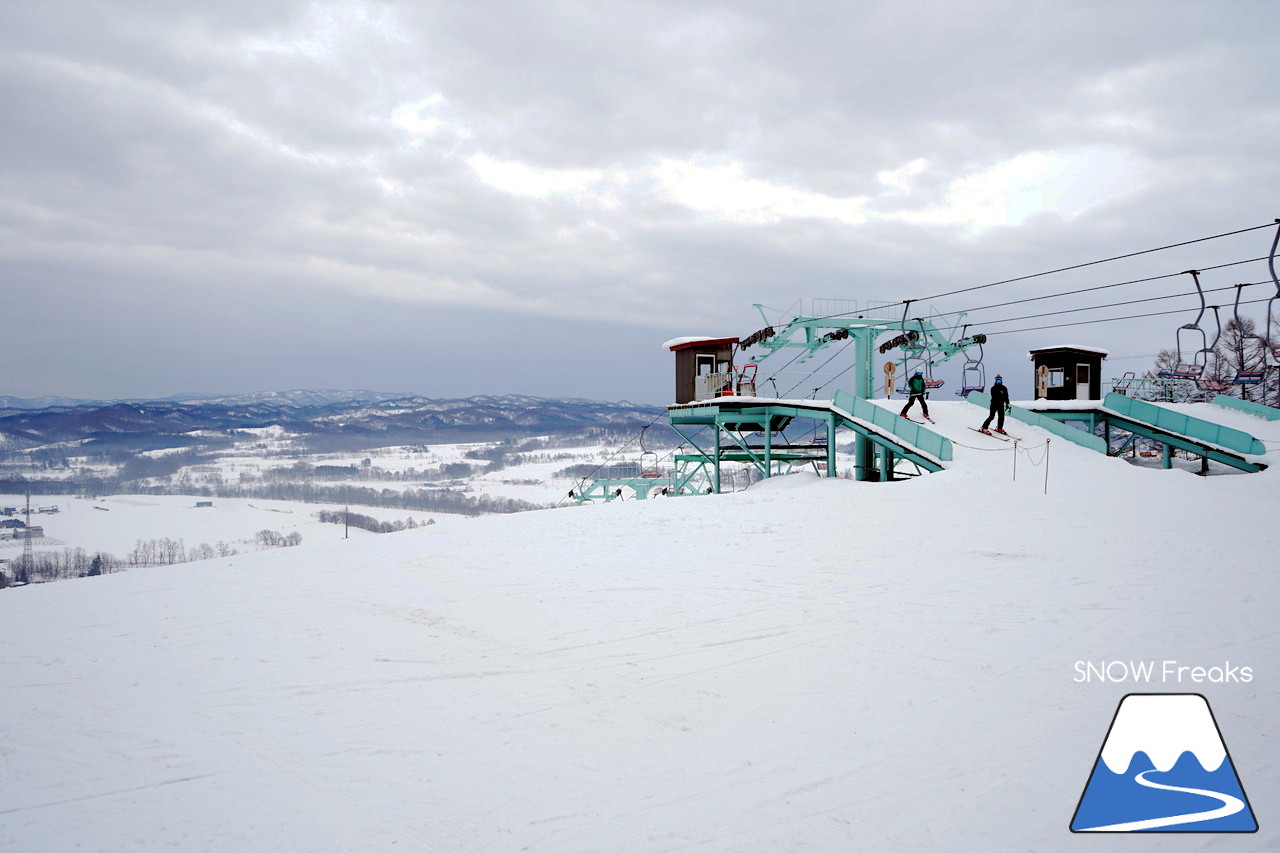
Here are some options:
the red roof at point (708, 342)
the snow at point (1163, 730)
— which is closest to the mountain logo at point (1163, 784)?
the snow at point (1163, 730)

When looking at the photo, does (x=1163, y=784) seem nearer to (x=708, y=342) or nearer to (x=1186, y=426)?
(x=1186, y=426)

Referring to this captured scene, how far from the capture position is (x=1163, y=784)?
4613mm

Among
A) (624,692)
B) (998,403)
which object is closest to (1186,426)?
(998,403)

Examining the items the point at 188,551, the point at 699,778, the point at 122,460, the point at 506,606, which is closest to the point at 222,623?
the point at 506,606

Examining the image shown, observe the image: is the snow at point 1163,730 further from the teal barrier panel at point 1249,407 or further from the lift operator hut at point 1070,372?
the lift operator hut at point 1070,372

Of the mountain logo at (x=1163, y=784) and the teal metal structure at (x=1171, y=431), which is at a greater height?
the teal metal structure at (x=1171, y=431)

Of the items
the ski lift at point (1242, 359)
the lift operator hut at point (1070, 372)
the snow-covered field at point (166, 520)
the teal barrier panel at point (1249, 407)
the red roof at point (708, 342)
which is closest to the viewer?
the ski lift at point (1242, 359)

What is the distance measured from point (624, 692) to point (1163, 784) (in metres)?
3.97

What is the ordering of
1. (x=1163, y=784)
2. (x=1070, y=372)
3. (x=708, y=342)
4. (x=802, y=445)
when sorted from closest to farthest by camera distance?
1. (x=1163, y=784)
2. (x=708, y=342)
3. (x=802, y=445)
4. (x=1070, y=372)

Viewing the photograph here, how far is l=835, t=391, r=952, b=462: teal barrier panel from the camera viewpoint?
20.5 metres

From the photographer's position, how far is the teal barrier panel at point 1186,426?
69.8ft

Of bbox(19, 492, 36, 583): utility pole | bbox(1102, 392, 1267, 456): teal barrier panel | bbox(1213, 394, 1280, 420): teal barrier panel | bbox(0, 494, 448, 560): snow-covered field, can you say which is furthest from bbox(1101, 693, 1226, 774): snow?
bbox(19, 492, 36, 583): utility pole

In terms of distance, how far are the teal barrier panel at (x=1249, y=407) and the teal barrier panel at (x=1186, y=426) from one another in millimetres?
6018

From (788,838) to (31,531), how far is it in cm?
6896
